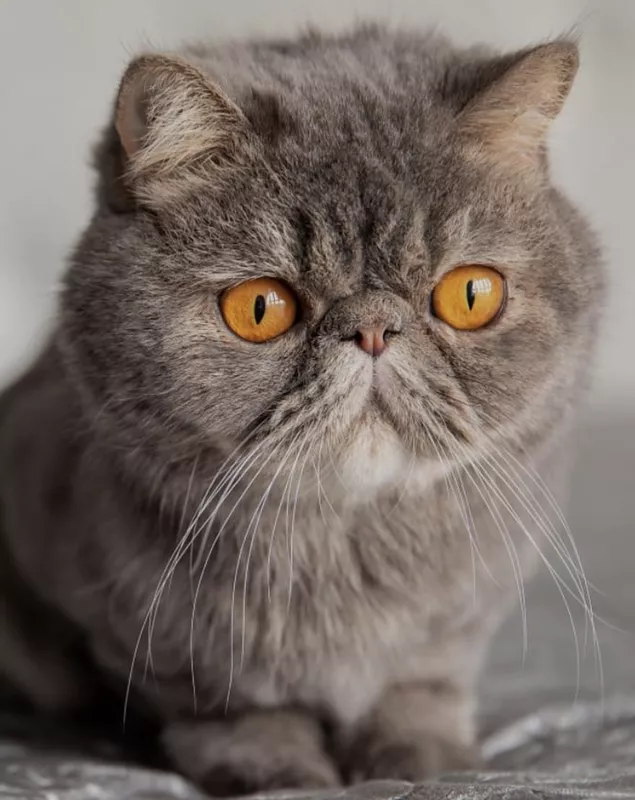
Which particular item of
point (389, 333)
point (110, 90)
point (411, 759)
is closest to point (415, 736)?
point (411, 759)

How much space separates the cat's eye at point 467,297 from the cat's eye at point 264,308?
0.42 feet

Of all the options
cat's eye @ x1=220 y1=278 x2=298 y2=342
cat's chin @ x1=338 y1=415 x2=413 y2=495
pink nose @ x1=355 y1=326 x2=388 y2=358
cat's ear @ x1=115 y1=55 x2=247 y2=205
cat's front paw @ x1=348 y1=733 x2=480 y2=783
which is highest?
cat's ear @ x1=115 y1=55 x2=247 y2=205

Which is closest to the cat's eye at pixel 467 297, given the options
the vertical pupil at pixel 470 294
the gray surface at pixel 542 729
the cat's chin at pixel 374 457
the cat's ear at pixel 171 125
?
the vertical pupil at pixel 470 294

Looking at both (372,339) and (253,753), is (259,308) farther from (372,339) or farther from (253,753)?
(253,753)

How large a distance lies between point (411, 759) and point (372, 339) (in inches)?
19.2

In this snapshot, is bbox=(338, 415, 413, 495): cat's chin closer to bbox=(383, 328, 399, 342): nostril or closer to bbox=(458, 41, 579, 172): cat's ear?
bbox=(383, 328, 399, 342): nostril

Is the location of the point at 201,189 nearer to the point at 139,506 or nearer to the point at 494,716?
the point at 139,506

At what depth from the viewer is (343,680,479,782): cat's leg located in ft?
3.99

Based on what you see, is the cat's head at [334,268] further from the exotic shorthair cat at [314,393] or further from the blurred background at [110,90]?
the blurred background at [110,90]

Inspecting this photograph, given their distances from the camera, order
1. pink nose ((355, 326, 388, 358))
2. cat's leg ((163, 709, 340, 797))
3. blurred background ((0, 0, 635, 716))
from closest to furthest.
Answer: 1. pink nose ((355, 326, 388, 358))
2. cat's leg ((163, 709, 340, 797))
3. blurred background ((0, 0, 635, 716))

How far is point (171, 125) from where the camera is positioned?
1.04 meters

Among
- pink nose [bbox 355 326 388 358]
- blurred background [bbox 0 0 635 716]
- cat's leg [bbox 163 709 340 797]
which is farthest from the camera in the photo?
blurred background [bbox 0 0 635 716]

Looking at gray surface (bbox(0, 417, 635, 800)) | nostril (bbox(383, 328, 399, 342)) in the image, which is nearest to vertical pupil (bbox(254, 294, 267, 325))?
nostril (bbox(383, 328, 399, 342))

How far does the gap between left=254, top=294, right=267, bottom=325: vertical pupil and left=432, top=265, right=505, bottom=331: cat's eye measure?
0.48 ft
